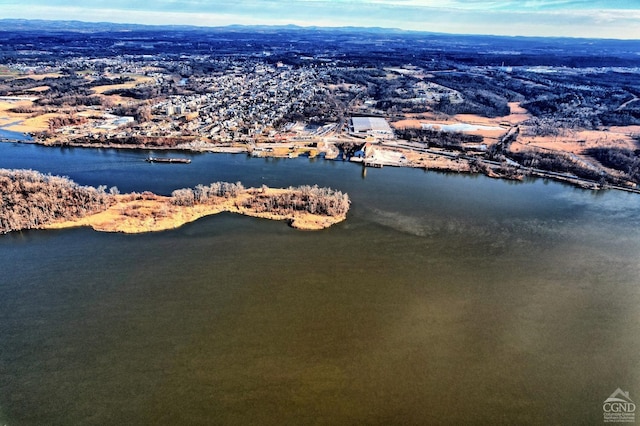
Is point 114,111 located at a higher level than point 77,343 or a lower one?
higher

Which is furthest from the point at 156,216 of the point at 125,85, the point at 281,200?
the point at 125,85

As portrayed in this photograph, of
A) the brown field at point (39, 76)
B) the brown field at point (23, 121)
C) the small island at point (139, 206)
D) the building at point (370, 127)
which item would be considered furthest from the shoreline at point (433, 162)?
the brown field at point (39, 76)

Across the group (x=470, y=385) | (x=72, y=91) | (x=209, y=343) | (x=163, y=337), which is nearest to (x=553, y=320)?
(x=470, y=385)

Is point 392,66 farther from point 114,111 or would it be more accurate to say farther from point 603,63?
point 114,111

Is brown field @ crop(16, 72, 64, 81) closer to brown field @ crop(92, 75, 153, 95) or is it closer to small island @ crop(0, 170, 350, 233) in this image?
brown field @ crop(92, 75, 153, 95)

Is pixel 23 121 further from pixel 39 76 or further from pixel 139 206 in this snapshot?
pixel 39 76

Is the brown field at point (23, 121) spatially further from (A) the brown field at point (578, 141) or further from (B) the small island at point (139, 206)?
(A) the brown field at point (578, 141)
